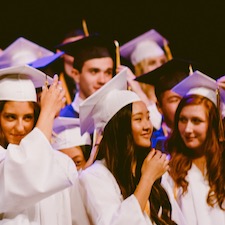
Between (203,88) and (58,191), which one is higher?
(203,88)

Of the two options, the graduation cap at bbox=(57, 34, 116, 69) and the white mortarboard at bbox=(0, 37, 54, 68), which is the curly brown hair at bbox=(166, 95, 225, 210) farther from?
the white mortarboard at bbox=(0, 37, 54, 68)

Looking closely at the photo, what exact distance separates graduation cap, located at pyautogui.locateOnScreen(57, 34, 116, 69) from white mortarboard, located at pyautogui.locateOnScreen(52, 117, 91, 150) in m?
1.02

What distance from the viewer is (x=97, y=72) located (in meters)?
5.83

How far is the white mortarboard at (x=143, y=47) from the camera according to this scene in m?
6.69

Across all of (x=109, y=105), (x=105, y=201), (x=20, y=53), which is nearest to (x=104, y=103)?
(x=109, y=105)

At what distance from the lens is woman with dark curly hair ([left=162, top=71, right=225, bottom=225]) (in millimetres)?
4562

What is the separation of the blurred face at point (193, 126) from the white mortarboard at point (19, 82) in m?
1.15

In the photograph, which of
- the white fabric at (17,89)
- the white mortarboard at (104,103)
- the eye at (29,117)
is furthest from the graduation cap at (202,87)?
the eye at (29,117)

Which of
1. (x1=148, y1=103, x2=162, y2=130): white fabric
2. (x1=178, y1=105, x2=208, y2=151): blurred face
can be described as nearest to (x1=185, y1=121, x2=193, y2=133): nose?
(x1=178, y1=105, x2=208, y2=151): blurred face

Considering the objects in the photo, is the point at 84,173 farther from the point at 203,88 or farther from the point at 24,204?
the point at 203,88

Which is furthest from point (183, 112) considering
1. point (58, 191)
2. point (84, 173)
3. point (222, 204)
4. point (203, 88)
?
point (58, 191)

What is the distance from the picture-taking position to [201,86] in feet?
16.4

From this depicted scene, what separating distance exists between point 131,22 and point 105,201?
153 inches

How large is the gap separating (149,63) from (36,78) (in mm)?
2537
